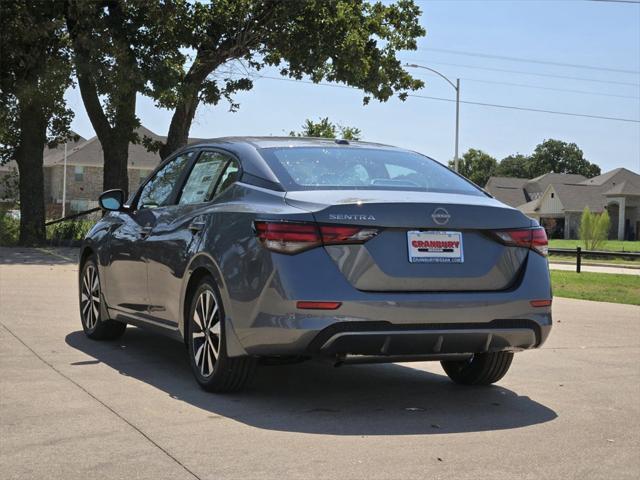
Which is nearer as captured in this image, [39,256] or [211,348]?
[211,348]

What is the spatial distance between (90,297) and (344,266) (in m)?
3.76

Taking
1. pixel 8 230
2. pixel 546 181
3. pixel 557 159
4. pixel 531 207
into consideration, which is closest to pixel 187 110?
pixel 8 230

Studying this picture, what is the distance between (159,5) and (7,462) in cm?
2331

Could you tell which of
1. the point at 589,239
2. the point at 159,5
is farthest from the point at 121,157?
the point at 589,239

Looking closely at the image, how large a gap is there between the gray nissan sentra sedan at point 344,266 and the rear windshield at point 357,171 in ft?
0.05

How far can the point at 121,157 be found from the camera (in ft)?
90.0

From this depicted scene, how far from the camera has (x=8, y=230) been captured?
27.1 metres

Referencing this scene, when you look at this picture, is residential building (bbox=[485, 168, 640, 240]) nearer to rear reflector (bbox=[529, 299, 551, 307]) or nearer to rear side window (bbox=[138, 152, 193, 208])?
rear side window (bbox=[138, 152, 193, 208])

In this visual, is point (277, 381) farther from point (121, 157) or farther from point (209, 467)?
point (121, 157)

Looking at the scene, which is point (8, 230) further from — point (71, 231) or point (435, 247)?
point (435, 247)

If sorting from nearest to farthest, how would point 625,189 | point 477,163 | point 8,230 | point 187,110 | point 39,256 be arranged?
point 39,256, point 8,230, point 187,110, point 625,189, point 477,163

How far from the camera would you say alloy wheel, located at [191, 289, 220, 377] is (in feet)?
19.8

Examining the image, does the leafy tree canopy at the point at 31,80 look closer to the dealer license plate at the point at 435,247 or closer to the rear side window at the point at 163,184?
the rear side window at the point at 163,184

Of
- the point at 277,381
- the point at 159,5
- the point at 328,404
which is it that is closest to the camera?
the point at 328,404
